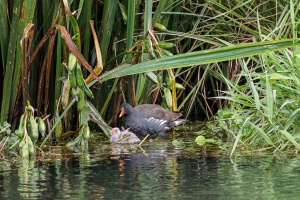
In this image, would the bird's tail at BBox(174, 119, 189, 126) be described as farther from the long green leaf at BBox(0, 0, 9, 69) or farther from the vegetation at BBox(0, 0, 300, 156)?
the long green leaf at BBox(0, 0, 9, 69)

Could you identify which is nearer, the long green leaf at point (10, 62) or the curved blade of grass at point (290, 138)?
the curved blade of grass at point (290, 138)

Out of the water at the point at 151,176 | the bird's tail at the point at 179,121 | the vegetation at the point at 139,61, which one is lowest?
the water at the point at 151,176

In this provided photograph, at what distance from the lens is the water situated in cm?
481

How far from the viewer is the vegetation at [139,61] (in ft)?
20.9

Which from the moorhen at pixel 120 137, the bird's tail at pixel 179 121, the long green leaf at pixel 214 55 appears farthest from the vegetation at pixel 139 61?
the bird's tail at pixel 179 121

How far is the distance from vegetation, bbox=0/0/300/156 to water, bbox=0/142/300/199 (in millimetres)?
353

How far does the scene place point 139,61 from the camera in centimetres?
750

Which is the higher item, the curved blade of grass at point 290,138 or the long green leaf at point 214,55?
the long green leaf at point 214,55

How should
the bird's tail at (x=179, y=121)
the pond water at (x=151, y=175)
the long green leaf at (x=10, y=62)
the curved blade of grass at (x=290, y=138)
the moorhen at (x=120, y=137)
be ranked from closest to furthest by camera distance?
the pond water at (x=151, y=175) → the curved blade of grass at (x=290, y=138) → the long green leaf at (x=10, y=62) → the moorhen at (x=120, y=137) → the bird's tail at (x=179, y=121)

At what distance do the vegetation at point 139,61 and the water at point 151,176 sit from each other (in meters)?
0.35

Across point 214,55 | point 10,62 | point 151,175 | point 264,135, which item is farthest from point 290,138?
point 10,62

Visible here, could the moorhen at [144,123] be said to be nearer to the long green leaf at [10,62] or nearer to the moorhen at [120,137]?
the moorhen at [120,137]

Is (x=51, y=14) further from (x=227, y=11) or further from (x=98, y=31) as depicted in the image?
(x=227, y=11)

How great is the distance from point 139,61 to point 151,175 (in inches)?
84.5
